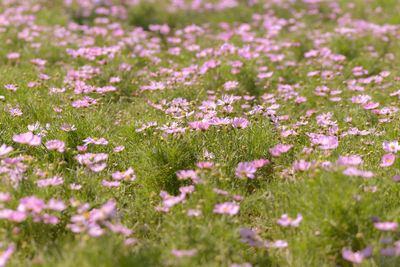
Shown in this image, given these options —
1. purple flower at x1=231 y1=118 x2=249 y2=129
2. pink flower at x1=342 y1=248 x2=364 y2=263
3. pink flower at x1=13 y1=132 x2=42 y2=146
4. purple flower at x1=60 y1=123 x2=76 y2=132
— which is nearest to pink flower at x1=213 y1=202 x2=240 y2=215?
pink flower at x1=342 y1=248 x2=364 y2=263

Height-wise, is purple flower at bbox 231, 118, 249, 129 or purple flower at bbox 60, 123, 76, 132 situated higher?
purple flower at bbox 231, 118, 249, 129

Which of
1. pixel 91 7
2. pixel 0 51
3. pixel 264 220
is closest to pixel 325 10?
pixel 91 7

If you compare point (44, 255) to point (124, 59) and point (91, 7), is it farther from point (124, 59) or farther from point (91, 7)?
point (91, 7)

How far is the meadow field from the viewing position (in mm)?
1956

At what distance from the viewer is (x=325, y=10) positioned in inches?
303

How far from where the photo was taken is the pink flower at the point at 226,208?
2047 mm

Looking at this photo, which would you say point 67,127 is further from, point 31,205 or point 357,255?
point 357,255

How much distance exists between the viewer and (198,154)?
2.72 meters

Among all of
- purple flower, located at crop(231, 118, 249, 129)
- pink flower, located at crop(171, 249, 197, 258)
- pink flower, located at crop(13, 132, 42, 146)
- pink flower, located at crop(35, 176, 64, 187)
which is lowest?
pink flower, located at crop(171, 249, 197, 258)

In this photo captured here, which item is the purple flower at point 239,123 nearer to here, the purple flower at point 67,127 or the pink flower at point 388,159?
the pink flower at point 388,159

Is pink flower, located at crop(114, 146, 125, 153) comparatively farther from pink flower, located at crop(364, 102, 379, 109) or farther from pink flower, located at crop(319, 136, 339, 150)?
pink flower, located at crop(364, 102, 379, 109)

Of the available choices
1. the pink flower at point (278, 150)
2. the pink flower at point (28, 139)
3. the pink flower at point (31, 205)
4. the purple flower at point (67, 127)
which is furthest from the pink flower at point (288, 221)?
the purple flower at point (67, 127)

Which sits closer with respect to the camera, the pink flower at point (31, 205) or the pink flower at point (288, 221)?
the pink flower at point (31, 205)

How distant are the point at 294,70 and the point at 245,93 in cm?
100
